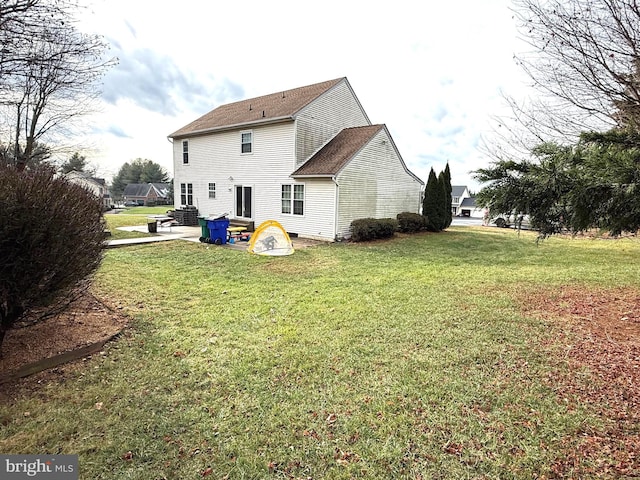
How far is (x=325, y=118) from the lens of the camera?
54.1 ft

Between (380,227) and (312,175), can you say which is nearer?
(312,175)

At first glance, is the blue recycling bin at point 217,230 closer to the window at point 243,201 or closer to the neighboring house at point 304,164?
the neighboring house at point 304,164

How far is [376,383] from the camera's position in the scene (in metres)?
3.54

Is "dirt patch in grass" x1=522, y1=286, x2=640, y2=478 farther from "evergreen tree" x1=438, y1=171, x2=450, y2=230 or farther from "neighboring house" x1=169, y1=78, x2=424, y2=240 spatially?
"evergreen tree" x1=438, y1=171, x2=450, y2=230

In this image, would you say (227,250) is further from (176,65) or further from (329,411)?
(329,411)

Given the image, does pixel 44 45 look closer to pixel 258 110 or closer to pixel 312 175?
pixel 312 175

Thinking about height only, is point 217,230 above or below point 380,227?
below

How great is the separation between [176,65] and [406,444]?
15.5 meters

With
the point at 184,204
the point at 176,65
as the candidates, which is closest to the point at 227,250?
the point at 176,65

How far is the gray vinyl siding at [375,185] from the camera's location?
573 inches

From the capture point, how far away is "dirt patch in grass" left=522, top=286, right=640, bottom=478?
8.05 feet

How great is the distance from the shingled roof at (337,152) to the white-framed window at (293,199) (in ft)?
2.33

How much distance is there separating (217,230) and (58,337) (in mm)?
8792

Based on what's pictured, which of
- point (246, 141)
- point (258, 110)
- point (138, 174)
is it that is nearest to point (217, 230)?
point (246, 141)
